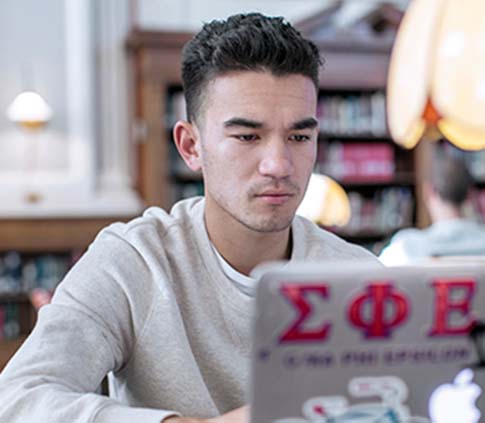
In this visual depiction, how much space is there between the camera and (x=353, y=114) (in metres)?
5.47

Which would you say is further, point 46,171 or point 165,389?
point 46,171

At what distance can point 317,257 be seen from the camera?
1.22 metres

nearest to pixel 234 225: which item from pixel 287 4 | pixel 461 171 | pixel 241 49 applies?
pixel 241 49

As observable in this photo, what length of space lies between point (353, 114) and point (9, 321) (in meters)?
2.78

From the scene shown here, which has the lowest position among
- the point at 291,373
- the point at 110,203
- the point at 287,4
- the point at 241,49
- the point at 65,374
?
the point at 110,203

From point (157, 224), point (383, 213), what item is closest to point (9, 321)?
point (383, 213)

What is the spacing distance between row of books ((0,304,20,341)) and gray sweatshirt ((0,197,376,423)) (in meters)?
3.98

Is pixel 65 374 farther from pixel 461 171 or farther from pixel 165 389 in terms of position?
pixel 461 171

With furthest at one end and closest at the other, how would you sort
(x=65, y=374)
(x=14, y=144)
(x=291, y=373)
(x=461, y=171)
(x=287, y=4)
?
(x=287, y=4)
(x=14, y=144)
(x=461, y=171)
(x=65, y=374)
(x=291, y=373)

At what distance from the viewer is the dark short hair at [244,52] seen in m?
1.06

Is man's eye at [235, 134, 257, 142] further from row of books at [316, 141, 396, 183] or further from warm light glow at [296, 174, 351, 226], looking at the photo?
row of books at [316, 141, 396, 183]

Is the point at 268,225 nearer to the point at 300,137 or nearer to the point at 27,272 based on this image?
the point at 300,137

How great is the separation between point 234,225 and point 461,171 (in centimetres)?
223

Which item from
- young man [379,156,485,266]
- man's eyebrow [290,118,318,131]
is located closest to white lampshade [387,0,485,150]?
young man [379,156,485,266]
